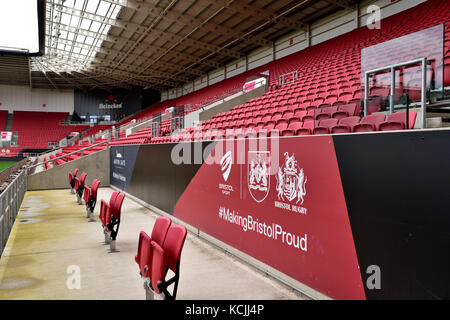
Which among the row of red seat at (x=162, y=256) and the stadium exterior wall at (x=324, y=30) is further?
the stadium exterior wall at (x=324, y=30)

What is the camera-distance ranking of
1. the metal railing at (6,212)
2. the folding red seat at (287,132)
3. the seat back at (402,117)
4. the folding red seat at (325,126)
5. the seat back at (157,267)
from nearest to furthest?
the seat back at (157,267), the seat back at (402,117), the folding red seat at (325,126), the folding red seat at (287,132), the metal railing at (6,212)

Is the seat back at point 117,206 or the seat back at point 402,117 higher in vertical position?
the seat back at point 402,117

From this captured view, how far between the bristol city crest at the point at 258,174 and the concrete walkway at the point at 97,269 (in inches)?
34.4

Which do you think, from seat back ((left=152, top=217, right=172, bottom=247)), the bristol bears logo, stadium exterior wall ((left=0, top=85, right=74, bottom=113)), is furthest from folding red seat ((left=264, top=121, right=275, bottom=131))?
stadium exterior wall ((left=0, top=85, right=74, bottom=113))

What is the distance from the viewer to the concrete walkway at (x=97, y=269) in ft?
9.88

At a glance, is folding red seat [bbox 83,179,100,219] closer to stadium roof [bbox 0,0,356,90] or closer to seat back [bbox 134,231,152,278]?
seat back [bbox 134,231,152,278]

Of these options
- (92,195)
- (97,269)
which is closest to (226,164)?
(97,269)

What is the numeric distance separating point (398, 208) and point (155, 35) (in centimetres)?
1838

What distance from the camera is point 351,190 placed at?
249 cm

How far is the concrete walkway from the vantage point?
9.88 feet

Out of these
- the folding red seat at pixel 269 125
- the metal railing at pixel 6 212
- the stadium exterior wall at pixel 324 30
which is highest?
the stadium exterior wall at pixel 324 30

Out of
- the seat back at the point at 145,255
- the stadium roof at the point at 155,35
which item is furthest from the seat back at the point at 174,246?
the stadium roof at the point at 155,35

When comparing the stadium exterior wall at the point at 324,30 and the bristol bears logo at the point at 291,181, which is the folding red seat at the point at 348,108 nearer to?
the bristol bears logo at the point at 291,181

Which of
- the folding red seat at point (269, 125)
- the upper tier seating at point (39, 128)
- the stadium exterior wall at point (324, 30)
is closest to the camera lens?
the folding red seat at point (269, 125)
